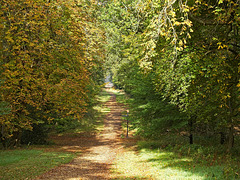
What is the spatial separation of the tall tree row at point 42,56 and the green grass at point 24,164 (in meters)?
1.25

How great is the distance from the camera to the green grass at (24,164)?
8527 mm

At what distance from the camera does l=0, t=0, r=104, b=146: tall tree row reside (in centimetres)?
1237

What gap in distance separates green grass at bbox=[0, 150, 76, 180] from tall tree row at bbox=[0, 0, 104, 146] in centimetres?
125

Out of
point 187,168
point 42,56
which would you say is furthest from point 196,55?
point 42,56

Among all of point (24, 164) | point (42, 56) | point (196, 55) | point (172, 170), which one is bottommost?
point (24, 164)

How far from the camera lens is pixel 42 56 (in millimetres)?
13875

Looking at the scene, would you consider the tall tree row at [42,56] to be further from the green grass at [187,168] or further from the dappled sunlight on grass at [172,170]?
the green grass at [187,168]

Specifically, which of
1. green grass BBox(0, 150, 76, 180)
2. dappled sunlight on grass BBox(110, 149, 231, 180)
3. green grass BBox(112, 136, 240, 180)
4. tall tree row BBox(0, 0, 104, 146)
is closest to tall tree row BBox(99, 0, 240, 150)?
green grass BBox(112, 136, 240, 180)

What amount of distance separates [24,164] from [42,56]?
6.56m

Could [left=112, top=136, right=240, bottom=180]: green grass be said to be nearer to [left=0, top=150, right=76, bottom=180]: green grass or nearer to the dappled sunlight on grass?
the dappled sunlight on grass

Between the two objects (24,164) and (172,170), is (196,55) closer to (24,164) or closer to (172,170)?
(172,170)

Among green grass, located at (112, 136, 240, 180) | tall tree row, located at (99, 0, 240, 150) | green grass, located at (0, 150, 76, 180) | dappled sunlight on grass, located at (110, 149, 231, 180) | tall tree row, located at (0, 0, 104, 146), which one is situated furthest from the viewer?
tall tree row, located at (0, 0, 104, 146)

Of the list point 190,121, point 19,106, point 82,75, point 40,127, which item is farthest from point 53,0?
point 190,121

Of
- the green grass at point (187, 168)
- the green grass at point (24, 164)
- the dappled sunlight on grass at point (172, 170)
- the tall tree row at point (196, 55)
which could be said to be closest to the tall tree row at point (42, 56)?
the green grass at point (24, 164)
